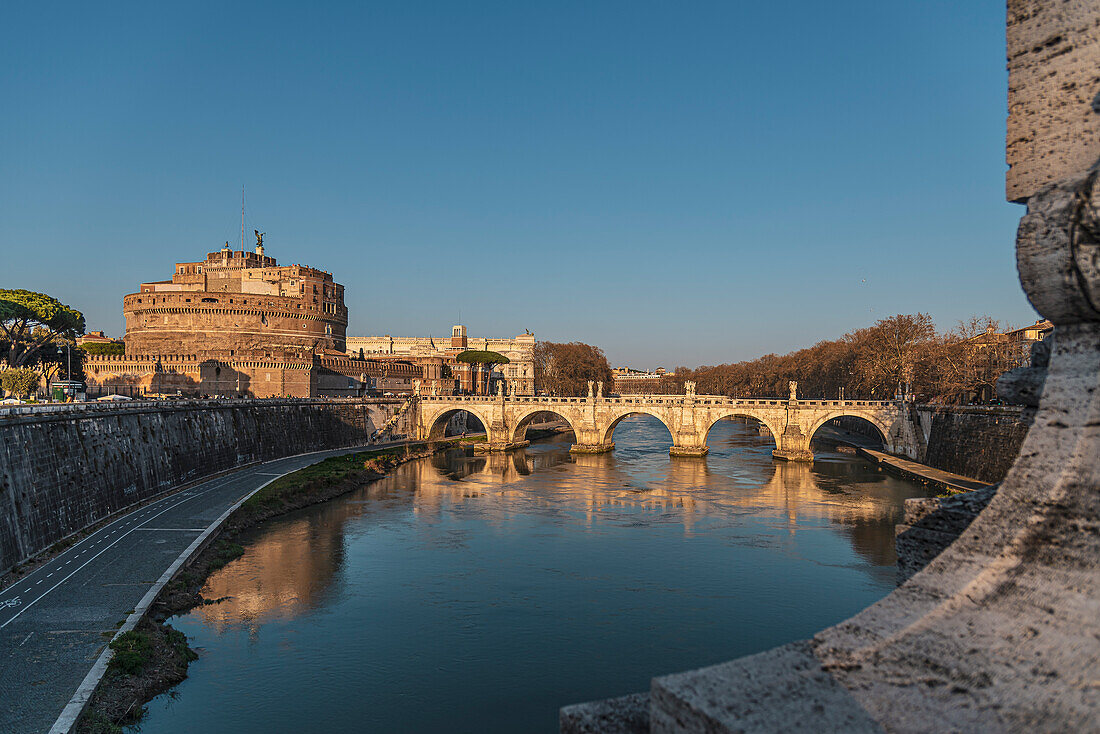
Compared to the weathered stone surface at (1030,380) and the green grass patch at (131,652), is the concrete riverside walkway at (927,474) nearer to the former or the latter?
the weathered stone surface at (1030,380)

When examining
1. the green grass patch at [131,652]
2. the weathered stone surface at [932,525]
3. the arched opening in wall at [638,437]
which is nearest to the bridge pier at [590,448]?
the arched opening in wall at [638,437]

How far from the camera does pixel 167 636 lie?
622 inches

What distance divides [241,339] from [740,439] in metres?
48.6

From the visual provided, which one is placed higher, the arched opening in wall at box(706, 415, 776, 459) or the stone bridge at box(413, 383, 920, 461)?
the stone bridge at box(413, 383, 920, 461)

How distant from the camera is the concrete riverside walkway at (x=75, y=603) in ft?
39.4

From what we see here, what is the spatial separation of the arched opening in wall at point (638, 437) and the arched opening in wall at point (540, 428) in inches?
163

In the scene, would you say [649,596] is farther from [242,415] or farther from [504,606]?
[242,415]

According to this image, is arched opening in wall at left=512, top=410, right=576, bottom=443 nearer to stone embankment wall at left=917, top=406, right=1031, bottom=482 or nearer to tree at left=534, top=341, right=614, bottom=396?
tree at left=534, top=341, right=614, bottom=396

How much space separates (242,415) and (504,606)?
27.0m

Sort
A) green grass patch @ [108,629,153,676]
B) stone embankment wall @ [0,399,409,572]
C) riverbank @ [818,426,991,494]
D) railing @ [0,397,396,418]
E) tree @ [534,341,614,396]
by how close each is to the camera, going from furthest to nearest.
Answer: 1. tree @ [534,341,614,396]
2. riverbank @ [818,426,991,494]
3. railing @ [0,397,396,418]
4. stone embankment wall @ [0,399,409,572]
5. green grass patch @ [108,629,153,676]

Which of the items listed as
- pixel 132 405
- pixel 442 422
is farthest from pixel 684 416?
pixel 132 405

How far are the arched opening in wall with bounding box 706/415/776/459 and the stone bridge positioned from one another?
5.30 feet

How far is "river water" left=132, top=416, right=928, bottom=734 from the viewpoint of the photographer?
14.4m

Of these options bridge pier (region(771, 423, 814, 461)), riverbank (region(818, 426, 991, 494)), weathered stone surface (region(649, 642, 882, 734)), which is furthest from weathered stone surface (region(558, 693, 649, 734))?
bridge pier (region(771, 423, 814, 461))
